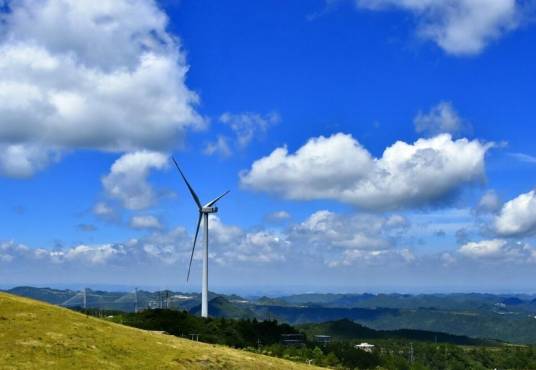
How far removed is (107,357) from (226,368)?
24.5 m

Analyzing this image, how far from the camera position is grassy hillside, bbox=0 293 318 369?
9550 cm

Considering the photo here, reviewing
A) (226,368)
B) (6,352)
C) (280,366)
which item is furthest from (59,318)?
(280,366)

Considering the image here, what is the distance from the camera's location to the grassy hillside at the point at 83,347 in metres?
95.5

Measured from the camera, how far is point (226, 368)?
11606 cm

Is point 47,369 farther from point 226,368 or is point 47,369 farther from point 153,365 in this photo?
point 226,368

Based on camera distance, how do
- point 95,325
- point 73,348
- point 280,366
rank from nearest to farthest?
point 73,348 < point 95,325 < point 280,366

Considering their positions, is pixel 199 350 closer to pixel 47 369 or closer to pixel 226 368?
pixel 226 368

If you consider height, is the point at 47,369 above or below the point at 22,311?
below

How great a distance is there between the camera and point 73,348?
101688 mm

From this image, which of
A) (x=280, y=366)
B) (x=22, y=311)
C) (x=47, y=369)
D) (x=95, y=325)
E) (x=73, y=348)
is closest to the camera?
(x=47, y=369)

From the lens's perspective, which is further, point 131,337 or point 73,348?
point 131,337

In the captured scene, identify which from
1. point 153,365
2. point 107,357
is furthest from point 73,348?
point 153,365

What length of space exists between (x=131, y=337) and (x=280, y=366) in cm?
3342

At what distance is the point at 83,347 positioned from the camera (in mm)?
103375
